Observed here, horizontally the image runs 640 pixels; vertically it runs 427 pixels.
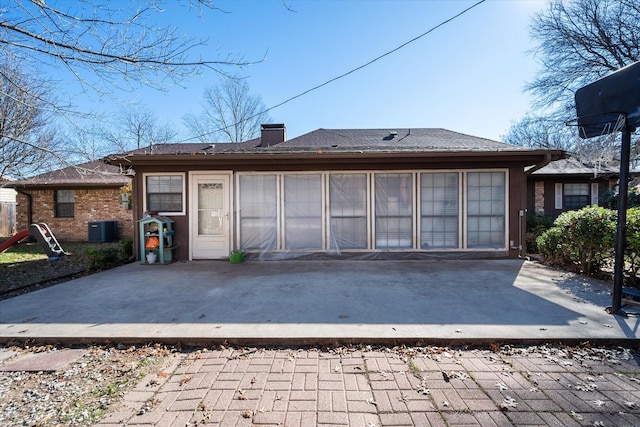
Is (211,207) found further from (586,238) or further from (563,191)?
(563,191)

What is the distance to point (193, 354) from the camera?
2.54 metres

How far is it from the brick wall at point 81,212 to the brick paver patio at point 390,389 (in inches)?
431

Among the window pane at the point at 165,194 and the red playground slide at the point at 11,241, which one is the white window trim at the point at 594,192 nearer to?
the window pane at the point at 165,194

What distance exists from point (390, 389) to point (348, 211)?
187 inches

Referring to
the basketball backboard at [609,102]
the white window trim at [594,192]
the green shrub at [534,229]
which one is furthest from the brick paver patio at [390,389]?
the white window trim at [594,192]

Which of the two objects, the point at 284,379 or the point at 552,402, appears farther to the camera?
the point at 284,379

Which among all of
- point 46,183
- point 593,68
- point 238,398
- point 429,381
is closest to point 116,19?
point 238,398

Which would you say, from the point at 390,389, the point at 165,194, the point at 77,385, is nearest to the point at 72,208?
the point at 165,194

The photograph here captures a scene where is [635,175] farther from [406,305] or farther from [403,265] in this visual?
[406,305]

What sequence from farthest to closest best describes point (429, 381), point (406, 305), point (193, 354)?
point (406, 305) < point (193, 354) < point (429, 381)

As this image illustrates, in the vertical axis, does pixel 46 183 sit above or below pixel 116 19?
below

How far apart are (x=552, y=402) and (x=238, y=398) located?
2.13m

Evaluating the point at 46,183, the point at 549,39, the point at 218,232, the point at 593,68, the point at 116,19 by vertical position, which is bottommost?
the point at 218,232

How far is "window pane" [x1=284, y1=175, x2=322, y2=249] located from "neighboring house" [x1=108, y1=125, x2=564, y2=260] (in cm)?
2
